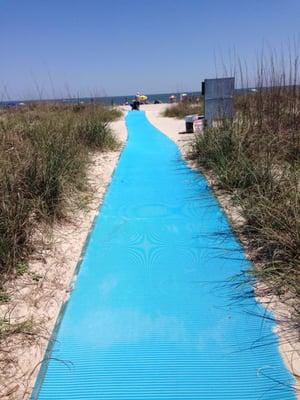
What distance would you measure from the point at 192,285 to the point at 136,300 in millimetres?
414

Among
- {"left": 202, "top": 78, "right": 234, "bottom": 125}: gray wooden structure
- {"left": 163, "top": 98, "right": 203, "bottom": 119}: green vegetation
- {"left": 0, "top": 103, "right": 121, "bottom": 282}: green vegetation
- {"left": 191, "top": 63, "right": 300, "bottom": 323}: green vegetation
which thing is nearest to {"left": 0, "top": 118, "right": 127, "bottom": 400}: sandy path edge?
{"left": 0, "top": 103, "right": 121, "bottom": 282}: green vegetation

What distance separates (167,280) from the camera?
285 centimetres

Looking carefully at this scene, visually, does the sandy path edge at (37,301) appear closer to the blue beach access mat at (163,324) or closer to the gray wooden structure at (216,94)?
the blue beach access mat at (163,324)

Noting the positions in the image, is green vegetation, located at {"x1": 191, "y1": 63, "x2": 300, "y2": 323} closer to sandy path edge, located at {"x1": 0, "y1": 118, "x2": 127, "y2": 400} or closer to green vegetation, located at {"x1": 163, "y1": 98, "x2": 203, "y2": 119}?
sandy path edge, located at {"x1": 0, "y1": 118, "x2": 127, "y2": 400}

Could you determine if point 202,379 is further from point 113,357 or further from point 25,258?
point 25,258

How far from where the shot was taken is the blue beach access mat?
6.30 ft

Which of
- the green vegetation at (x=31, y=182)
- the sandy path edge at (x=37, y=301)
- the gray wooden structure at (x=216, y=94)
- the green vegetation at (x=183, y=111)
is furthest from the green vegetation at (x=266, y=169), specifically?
the green vegetation at (x=183, y=111)

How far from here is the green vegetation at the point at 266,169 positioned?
9.08 ft

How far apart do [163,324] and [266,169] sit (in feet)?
7.38

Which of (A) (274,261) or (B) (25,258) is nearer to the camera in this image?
(A) (274,261)

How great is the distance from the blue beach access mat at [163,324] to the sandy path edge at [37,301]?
0.07m

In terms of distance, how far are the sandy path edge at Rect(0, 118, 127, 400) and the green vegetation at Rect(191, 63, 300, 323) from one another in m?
1.38

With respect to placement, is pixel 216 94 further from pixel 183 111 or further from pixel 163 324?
pixel 183 111

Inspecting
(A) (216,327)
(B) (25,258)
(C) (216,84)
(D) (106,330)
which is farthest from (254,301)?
(C) (216,84)
